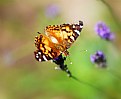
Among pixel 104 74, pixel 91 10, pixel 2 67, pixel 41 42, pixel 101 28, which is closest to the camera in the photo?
Answer: pixel 41 42

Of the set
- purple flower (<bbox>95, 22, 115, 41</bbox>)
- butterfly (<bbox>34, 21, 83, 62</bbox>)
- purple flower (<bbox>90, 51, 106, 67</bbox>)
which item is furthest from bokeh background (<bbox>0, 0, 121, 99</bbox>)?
butterfly (<bbox>34, 21, 83, 62</bbox>)

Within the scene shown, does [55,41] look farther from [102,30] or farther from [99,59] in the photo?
[102,30]

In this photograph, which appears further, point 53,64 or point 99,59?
point 53,64

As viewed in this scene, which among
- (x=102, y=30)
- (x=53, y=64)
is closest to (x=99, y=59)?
(x=102, y=30)

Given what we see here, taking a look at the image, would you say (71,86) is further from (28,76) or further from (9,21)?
(9,21)

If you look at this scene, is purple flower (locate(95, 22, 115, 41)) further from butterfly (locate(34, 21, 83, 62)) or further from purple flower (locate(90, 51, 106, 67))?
butterfly (locate(34, 21, 83, 62))

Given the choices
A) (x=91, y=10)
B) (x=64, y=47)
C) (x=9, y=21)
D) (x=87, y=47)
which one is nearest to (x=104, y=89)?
(x=87, y=47)
